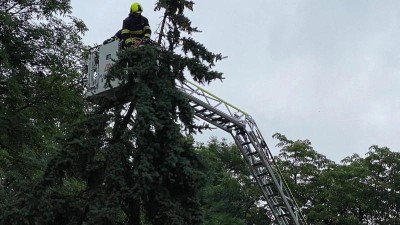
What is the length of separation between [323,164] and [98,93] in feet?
75.6

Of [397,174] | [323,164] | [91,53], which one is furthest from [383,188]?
[91,53]

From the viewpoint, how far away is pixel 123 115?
10438mm

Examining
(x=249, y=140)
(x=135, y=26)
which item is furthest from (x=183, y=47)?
(x=249, y=140)

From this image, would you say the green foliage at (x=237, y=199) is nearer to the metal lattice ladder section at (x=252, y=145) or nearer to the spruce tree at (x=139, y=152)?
the metal lattice ladder section at (x=252, y=145)

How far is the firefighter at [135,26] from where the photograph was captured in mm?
11202

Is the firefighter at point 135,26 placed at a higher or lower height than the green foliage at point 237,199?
lower

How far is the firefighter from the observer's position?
11.2 m

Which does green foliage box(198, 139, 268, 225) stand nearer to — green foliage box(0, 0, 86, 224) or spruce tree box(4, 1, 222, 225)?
green foliage box(0, 0, 86, 224)

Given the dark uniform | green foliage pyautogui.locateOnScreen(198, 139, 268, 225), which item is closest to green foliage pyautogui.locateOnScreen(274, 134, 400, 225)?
green foliage pyautogui.locateOnScreen(198, 139, 268, 225)

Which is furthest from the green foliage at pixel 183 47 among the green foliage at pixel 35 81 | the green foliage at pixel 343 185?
the green foliage at pixel 343 185

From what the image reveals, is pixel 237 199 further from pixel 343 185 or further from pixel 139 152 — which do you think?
pixel 139 152

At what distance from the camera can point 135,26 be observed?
37.2 feet

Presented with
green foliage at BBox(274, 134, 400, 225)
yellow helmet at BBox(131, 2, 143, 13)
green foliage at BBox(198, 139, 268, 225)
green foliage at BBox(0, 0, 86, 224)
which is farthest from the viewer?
green foliage at BBox(198, 139, 268, 225)

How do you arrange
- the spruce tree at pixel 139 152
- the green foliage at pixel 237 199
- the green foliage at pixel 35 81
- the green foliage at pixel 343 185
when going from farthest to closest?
the green foliage at pixel 237 199
the green foliage at pixel 343 185
the green foliage at pixel 35 81
the spruce tree at pixel 139 152
